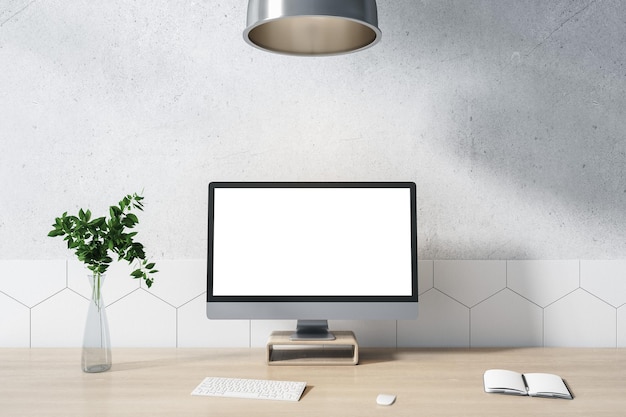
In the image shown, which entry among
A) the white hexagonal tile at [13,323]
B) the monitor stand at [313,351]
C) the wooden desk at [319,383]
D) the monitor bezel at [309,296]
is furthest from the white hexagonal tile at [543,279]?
the white hexagonal tile at [13,323]

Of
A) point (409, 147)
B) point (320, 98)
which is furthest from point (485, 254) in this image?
point (320, 98)

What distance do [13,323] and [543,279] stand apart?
1604 mm

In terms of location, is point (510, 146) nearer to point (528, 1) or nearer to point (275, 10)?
point (528, 1)

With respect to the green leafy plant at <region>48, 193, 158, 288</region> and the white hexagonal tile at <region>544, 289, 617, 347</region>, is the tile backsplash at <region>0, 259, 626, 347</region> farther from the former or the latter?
the green leafy plant at <region>48, 193, 158, 288</region>

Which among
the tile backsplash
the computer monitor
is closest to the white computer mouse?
the computer monitor

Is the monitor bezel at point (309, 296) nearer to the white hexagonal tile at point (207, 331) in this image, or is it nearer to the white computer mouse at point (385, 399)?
the white hexagonal tile at point (207, 331)

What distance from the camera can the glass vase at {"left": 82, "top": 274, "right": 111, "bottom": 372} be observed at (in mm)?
1454

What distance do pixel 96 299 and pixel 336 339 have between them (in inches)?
25.0

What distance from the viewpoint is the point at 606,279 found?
174cm

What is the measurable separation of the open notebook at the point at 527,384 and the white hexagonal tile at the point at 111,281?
3.44 ft

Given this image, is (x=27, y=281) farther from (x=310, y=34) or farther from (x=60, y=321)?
(x=310, y=34)

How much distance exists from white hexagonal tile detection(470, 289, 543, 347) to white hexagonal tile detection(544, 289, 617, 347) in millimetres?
36

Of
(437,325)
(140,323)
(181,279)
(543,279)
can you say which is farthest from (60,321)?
(543,279)

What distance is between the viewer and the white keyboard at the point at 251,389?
1.24 meters
